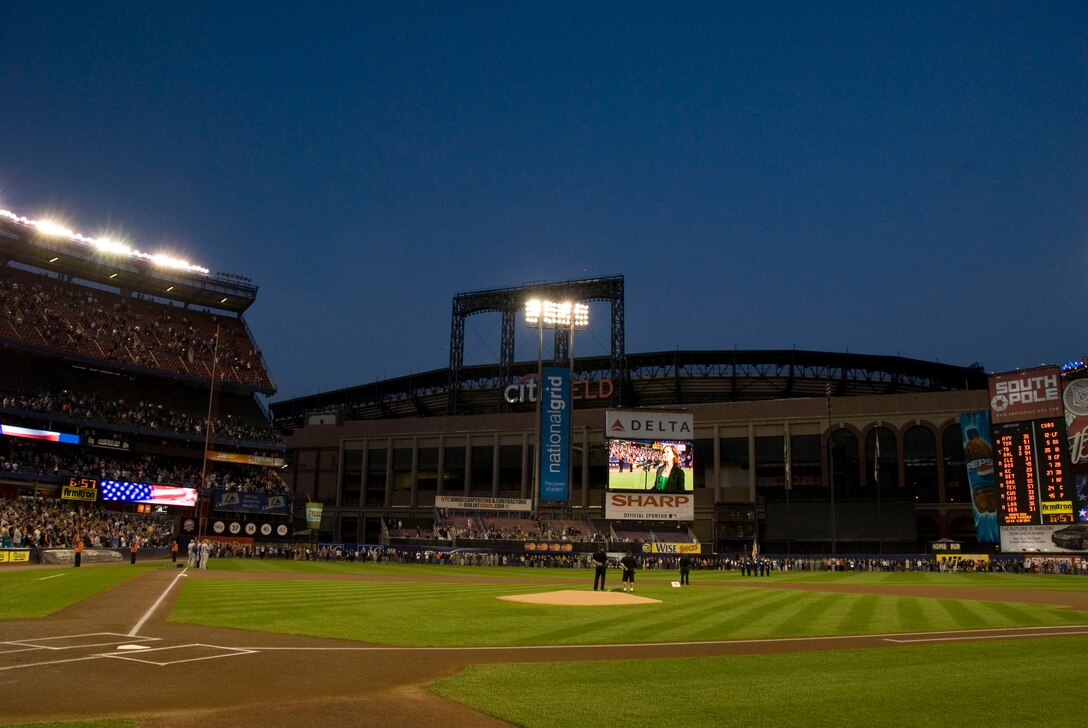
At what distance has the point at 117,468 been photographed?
68688 mm

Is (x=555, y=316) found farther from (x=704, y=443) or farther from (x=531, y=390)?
(x=704, y=443)

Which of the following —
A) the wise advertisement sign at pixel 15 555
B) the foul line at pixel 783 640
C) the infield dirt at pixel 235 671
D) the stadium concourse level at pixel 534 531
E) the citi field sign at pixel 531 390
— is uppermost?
the citi field sign at pixel 531 390

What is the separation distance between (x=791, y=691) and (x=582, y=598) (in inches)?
647

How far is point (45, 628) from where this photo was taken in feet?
56.1

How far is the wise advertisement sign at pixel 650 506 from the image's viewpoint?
69.6 m

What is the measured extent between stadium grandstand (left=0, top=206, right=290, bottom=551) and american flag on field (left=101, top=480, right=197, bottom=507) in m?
0.11

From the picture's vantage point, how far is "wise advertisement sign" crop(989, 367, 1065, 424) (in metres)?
57.2

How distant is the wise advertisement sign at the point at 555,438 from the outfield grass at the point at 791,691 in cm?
→ 5739

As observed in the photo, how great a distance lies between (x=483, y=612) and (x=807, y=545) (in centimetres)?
6279

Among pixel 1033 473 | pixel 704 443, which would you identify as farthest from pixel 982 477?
pixel 704 443

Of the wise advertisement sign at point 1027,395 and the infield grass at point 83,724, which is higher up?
the wise advertisement sign at point 1027,395

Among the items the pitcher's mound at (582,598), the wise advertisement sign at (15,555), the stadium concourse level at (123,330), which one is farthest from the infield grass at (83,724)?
the stadium concourse level at (123,330)

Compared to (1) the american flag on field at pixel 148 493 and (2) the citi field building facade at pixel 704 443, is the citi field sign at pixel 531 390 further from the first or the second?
(1) the american flag on field at pixel 148 493

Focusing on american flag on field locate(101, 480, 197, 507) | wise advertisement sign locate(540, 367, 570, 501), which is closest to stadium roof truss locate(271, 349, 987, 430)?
wise advertisement sign locate(540, 367, 570, 501)
